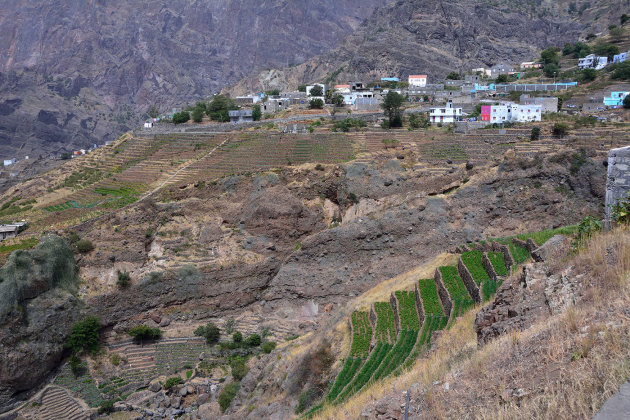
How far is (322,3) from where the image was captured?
17388cm

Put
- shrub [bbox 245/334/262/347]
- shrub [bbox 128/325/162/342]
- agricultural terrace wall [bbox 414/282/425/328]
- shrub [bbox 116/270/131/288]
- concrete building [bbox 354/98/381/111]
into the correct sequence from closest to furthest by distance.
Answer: agricultural terrace wall [bbox 414/282/425/328]
shrub [bbox 128/325/162/342]
shrub [bbox 245/334/262/347]
shrub [bbox 116/270/131/288]
concrete building [bbox 354/98/381/111]

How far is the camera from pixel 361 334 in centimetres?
1834

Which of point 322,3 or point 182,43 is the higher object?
point 322,3

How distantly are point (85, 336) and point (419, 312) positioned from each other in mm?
17814

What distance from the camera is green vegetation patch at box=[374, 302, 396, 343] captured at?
17.3m

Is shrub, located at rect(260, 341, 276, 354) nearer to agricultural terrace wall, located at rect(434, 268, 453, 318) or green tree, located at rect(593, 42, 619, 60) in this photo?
agricultural terrace wall, located at rect(434, 268, 453, 318)

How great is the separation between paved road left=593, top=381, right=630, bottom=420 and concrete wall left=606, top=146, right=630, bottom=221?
5.92 m

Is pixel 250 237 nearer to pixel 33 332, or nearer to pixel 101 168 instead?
pixel 33 332

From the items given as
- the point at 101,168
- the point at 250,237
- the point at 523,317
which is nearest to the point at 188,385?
the point at 250,237

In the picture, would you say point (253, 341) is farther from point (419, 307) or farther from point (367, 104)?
point (367, 104)

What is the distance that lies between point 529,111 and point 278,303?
29.0 meters

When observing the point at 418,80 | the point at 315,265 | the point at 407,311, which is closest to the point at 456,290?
the point at 407,311

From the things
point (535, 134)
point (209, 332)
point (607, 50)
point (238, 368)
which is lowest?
point (238, 368)

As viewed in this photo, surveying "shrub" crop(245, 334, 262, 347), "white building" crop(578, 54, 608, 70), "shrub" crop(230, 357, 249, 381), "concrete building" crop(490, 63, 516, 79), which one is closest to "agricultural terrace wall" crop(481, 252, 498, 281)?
"shrub" crop(230, 357, 249, 381)
